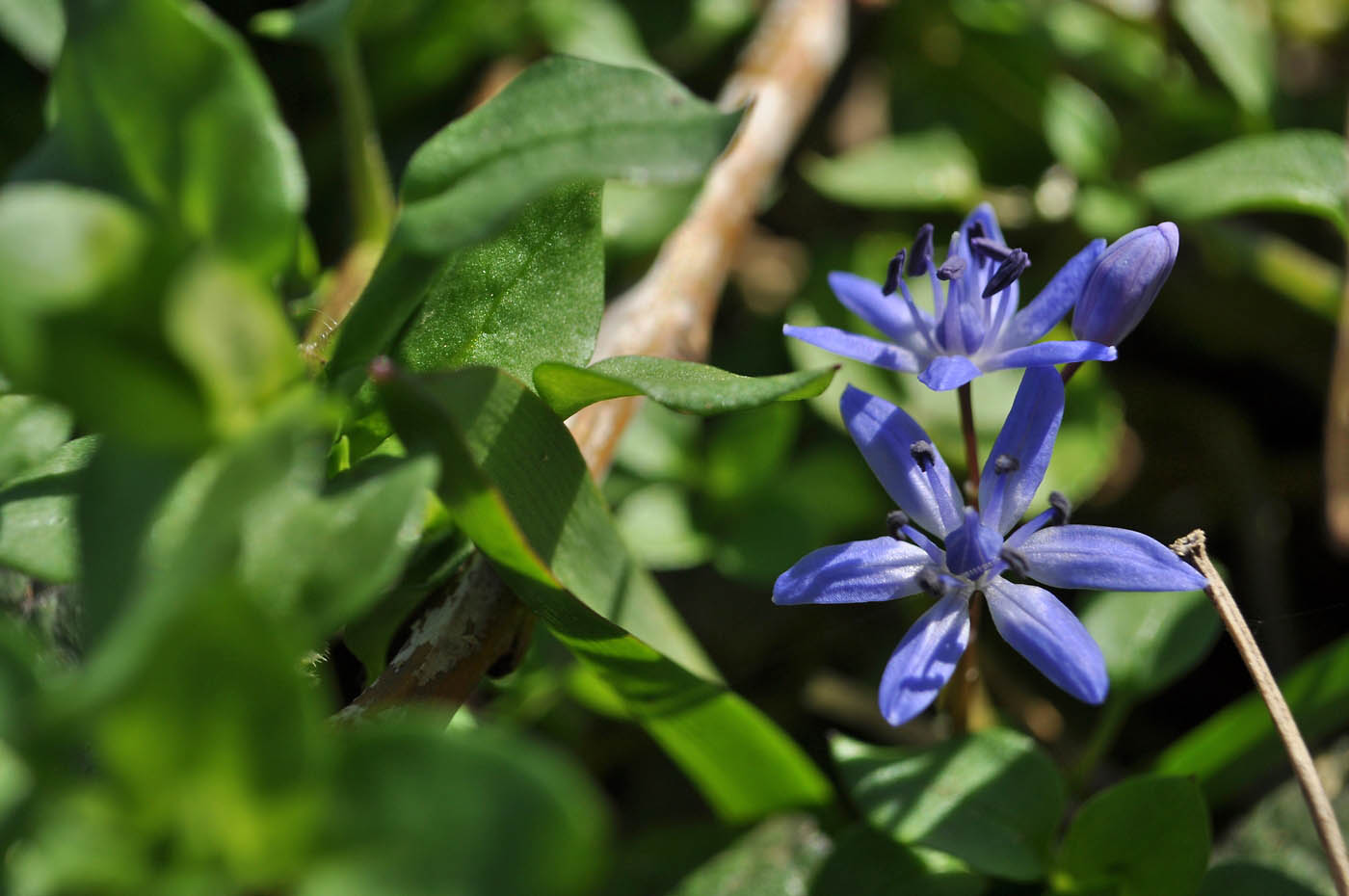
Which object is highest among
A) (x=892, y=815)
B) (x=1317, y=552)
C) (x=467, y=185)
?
(x=467, y=185)

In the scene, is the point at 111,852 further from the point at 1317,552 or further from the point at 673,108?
the point at 1317,552

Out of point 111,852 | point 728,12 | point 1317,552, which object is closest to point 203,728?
point 111,852

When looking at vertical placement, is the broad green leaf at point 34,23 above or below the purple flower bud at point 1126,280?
above

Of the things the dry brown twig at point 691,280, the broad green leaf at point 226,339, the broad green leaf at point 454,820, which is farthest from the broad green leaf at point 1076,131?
the broad green leaf at point 454,820

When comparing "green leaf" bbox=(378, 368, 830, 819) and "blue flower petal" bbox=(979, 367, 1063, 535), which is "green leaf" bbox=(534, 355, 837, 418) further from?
"blue flower petal" bbox=(979, 367, 1063, 535)

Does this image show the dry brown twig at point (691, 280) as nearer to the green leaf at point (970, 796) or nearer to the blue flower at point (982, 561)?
the blue flower at point (982, 561)

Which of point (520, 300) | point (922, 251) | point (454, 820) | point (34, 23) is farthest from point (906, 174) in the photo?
point (454, 820)

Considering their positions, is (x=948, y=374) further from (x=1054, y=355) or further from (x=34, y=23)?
(x=34, y=23)
